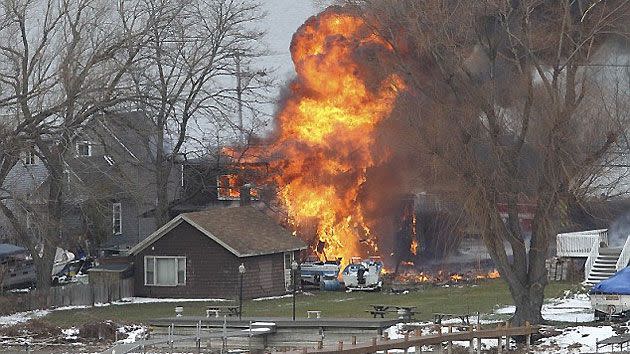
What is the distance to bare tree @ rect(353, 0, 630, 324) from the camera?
41.6 metres

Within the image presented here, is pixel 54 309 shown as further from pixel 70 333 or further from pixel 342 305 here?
pixel 342 305

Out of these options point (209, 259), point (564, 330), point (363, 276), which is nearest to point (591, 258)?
point (363, 276)

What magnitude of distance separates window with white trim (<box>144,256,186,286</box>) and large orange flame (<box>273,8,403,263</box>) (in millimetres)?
9412

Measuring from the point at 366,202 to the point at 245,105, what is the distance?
806 centimetres

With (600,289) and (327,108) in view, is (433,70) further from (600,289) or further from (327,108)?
(327,108)

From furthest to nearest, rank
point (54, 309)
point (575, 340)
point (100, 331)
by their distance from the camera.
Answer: point (54, 309), point (100, 331), point (575, 340)

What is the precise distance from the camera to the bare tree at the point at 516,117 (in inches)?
1636

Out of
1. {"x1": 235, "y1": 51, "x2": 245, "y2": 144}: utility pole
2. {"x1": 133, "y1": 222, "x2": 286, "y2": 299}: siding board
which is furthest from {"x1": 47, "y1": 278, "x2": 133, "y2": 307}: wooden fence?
{"x1": 235, "y1": 51, "x2": 245, "y2": 144}: utility pole

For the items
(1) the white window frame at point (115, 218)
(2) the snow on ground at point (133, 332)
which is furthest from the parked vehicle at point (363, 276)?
(1) the white window frame at point (115, 218)

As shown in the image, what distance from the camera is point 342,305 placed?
52.2 m

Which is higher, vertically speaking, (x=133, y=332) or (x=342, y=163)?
(x=342, y=163)

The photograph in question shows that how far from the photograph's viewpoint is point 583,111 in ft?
142

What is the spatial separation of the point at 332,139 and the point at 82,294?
15491 mm

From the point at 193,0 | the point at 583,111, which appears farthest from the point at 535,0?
the point at 193,0
